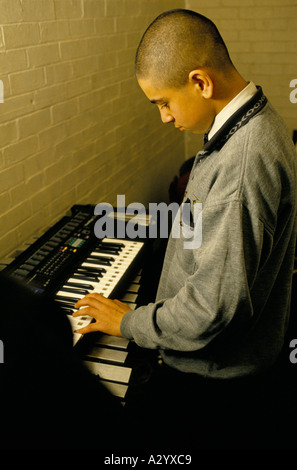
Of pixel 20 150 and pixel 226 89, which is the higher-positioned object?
pixel 226 89

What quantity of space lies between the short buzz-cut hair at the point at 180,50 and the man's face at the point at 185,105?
2 centimetres

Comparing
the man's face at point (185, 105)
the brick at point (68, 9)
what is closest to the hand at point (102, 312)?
the man's face at point (185, 105)

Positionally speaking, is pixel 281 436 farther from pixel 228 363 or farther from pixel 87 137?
pixel 87 137

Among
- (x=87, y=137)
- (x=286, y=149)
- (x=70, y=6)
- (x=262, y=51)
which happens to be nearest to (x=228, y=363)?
(x=286, y=149)

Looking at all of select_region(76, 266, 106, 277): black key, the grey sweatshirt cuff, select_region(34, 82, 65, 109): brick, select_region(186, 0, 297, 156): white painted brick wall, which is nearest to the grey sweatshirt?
the grey sweatshirt cuff

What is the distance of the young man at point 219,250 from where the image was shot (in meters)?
0.94

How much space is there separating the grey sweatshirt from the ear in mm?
121

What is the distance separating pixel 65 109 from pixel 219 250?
1.34 meters

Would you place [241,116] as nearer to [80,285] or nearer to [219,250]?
[219,250]

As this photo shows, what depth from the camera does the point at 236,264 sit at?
94cm

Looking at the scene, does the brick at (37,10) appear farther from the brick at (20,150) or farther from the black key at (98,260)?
the black key at (98,260)

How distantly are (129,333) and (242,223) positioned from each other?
47cm

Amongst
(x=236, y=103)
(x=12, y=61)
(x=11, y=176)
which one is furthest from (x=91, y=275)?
(x=12, y=61)

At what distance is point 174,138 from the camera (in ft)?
12.4
